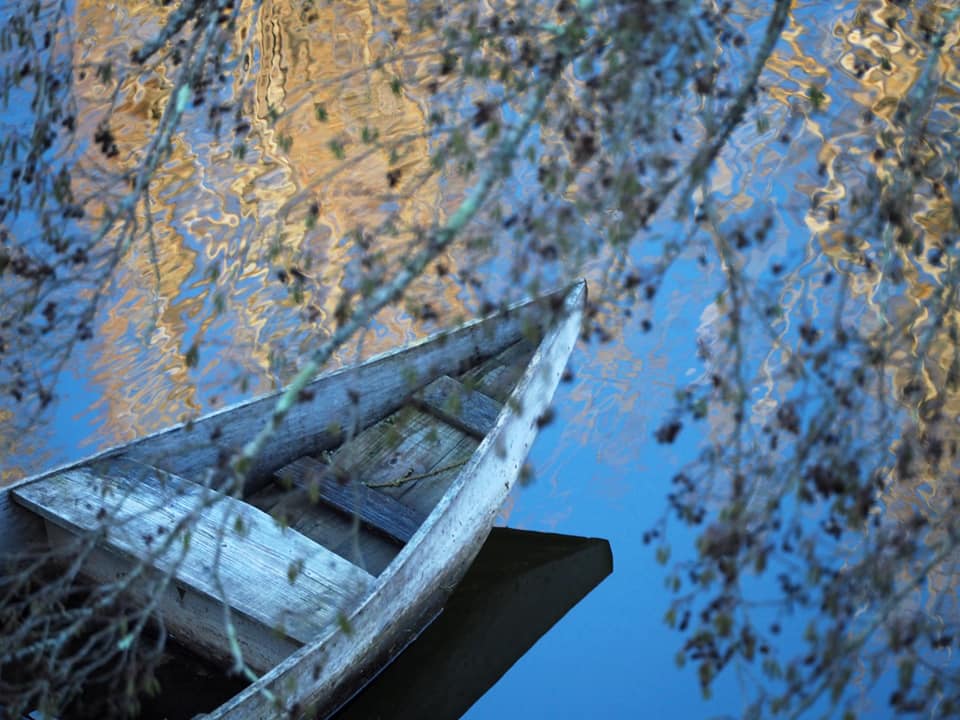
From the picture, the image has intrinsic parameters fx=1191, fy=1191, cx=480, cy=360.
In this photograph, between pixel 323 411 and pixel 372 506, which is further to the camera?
pixel 323 411

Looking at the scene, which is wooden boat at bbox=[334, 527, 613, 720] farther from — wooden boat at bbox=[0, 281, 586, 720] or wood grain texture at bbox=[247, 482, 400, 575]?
wood grain texture at bbox=[247, 482, 400, 575]

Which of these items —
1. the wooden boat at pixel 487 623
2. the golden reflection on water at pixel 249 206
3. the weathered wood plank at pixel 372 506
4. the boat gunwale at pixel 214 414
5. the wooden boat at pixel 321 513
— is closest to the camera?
the wooden boat at pixel 321 513

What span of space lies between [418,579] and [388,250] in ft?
6.33

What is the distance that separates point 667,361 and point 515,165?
2086mm

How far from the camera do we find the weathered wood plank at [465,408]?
534cm

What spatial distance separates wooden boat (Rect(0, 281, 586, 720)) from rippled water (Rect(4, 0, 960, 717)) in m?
0.51

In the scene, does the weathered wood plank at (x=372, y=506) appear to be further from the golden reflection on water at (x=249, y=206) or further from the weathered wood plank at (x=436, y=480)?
the golden reflection on water at (x=249, y=206)

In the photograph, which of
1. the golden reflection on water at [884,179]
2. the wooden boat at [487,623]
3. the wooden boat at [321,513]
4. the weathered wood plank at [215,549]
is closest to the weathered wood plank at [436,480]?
the wooden boat at [321,513]

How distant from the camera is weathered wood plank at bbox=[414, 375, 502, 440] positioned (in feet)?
17.5

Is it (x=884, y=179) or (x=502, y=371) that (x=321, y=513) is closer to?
(x=502, y=371)

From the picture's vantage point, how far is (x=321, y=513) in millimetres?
4965

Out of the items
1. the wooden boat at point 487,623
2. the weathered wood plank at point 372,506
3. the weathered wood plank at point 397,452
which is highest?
the weathered wood plank at point 397,452

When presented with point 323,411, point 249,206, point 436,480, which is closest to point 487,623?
point 436,480

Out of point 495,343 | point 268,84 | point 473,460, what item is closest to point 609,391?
point 495,343
